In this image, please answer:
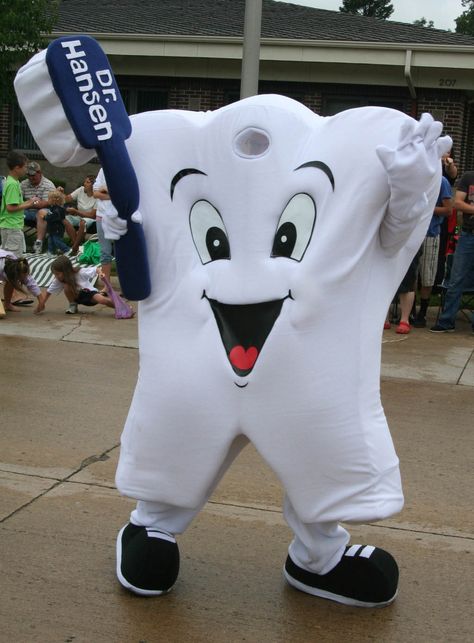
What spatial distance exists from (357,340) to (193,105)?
14020 mm

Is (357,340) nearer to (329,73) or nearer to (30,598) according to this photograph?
(30,598)

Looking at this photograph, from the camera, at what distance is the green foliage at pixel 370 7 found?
60.9 meters

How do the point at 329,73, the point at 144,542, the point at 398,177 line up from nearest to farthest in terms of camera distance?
the point at 398,177 → the point at 144,542 → the point at 329,73

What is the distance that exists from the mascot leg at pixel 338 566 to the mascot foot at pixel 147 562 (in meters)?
0.44

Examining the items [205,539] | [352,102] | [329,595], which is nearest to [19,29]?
[352,102]

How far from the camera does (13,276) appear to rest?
9.12 m

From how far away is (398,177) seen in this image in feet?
9.46

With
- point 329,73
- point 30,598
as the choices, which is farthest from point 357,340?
point 329,73

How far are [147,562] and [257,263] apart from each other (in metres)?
1.15

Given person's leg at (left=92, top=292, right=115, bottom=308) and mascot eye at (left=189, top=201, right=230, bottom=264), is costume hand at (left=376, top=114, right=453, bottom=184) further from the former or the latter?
person's leg at (left=92, top=292, right=115, bottom=308)

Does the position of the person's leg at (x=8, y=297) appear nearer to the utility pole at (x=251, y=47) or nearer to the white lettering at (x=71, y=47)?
the utility pole at (x=251, y=47)

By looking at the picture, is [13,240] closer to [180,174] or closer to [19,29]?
[19,29]

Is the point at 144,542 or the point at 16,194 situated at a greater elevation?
the point at 16,194

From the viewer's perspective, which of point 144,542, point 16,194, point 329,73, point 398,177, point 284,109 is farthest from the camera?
point 329,73
